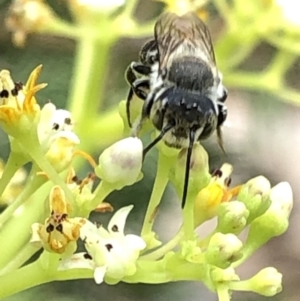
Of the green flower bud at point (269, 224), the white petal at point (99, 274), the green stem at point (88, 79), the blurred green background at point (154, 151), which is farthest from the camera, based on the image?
the blurred green background at point (154, 151)

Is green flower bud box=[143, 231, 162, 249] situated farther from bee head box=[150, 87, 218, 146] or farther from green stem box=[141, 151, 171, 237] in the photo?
bee head box=[150, 87, 218, 146]

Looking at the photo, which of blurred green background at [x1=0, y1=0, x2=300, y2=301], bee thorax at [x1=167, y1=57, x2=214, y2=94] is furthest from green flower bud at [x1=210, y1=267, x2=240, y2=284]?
blurred green background at [x1=0, y1=0, x2=300, y2=301]

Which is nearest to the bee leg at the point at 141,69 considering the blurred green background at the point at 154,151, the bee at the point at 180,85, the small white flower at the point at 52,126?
Result: the bee at the point at 180,85

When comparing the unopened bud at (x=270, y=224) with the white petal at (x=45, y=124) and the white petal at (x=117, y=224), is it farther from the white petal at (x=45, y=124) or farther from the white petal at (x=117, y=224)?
the white petal at (x=45, y=124)

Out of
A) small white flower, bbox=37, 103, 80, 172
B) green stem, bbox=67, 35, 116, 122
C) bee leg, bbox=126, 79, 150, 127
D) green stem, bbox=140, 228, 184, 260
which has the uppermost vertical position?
green stem, bbox=67, 35, 116, 122

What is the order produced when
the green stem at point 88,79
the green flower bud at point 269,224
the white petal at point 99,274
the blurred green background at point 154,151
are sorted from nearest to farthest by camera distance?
→ 1. the white petal at point 99,274
2. the green flower bud at point 269,224
3. the green stem at point 88,79
4. the blurred green background at point 154,151

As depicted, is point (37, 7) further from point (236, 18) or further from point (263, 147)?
point (263, 147)

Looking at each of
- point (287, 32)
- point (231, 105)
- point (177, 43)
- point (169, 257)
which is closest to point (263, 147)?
point (231, 105)

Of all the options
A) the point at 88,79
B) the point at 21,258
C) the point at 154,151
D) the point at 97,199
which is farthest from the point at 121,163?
the point at 154,151
